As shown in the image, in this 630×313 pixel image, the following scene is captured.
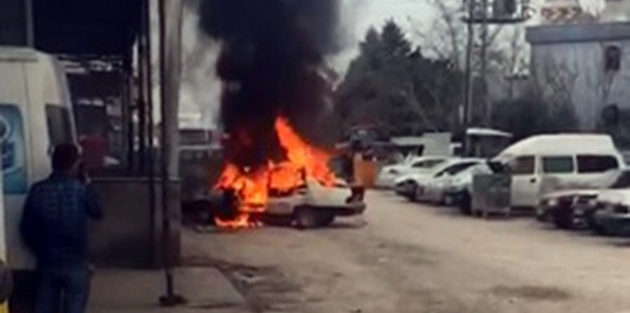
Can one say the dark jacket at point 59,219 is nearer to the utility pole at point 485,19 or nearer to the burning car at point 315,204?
the burning car at point 315,204

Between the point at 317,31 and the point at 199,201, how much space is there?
15.3 feet

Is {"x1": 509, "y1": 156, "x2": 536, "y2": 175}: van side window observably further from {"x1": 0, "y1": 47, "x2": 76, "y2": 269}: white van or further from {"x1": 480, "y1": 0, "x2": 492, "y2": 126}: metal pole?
{"x1": 0, "y1": 47, "x2": 76, "y2": 269}: white van

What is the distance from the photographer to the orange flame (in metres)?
25.3

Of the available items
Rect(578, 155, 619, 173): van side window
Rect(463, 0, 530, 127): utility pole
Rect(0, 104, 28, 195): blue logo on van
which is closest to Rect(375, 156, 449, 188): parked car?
Rect(463, 0, 530, 127): utility pole

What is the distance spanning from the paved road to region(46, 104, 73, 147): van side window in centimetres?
292

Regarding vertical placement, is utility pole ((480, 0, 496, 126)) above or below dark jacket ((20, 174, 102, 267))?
above

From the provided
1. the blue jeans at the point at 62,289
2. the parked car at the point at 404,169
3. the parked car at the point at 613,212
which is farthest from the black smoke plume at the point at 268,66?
the blue jeans at the point at 62,289

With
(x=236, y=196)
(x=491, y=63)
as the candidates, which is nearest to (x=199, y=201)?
(x=236, y=196)

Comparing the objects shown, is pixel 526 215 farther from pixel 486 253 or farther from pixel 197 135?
pixel 197 135

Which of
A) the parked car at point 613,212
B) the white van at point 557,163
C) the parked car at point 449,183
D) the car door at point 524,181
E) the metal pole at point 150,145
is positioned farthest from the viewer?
the parked car at point 449,183

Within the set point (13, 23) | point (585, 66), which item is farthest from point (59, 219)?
point (585, 66)

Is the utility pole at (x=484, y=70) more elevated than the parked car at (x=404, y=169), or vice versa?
the utility pole at (x=484, y=70)

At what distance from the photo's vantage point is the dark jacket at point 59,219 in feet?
27.1

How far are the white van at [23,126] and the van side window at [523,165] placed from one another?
2022cm
